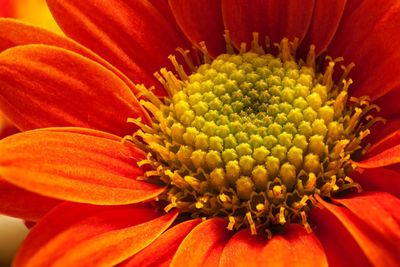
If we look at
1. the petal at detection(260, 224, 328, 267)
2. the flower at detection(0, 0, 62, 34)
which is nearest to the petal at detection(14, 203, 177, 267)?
the petal at detection(260, 224, 328, 267)

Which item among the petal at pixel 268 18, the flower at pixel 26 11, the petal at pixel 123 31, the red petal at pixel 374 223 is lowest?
the red petal at pixel 374 223

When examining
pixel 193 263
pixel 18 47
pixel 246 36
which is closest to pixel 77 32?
pixel 18 47

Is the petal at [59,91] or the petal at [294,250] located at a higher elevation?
A: the petal at [59,91]

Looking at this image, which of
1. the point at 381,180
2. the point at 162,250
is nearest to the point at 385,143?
the point at 381,180

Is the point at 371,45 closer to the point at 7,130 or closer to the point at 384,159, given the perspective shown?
the point at 384,159

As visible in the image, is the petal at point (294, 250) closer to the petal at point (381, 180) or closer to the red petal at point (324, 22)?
the petal at point (381, 180)

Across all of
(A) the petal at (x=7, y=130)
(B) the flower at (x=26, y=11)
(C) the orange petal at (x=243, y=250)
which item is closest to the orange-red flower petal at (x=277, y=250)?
(C) the orange petal at (x=243, y=250)

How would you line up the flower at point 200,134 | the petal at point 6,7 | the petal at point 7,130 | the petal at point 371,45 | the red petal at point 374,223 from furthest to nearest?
the petal at point 6,7, the petal at point 7,130, the petal at point 371,45, the flower at point 200,134, the red petal at point 374,223
